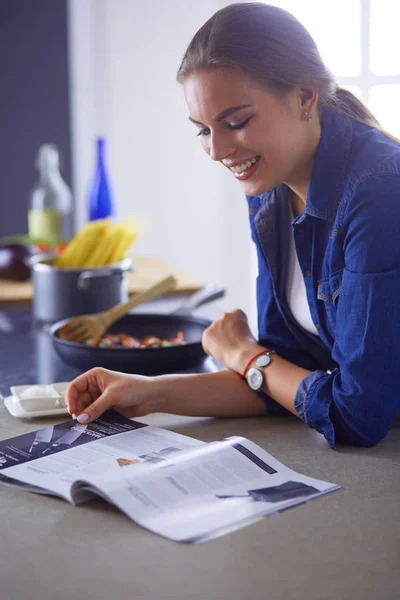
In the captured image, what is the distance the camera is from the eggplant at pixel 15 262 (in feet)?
8.71

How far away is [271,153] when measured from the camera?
4.48 feet

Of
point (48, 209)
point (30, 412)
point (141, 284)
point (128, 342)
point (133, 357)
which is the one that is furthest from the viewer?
point (48, 209)

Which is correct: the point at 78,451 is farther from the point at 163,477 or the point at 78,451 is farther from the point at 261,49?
the point at 261,49

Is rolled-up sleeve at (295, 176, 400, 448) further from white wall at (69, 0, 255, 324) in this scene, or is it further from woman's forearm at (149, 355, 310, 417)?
white wall at (69, 0, 255, 324)

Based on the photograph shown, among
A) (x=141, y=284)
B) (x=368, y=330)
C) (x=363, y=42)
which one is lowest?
(x=141, y=284)

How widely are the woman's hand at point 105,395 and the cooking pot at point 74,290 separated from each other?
72 centimetres

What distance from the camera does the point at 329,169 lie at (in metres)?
1.35

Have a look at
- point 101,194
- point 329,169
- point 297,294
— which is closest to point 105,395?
point 297,294

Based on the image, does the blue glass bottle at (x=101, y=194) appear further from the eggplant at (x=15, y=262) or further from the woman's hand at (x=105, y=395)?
the woman's hand at (x=105, y=395)

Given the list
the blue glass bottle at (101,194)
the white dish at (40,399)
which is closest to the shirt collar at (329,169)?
the white dish at (40,399)

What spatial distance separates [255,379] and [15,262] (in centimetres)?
141

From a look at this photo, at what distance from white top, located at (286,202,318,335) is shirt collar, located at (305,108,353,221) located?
19 centimetres

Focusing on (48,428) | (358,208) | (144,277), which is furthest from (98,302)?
(358,208)

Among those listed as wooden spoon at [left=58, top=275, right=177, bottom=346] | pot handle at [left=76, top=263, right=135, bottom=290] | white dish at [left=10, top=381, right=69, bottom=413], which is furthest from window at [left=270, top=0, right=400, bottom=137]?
white dish at [left=10, top=381, right=69, bottom=413]
